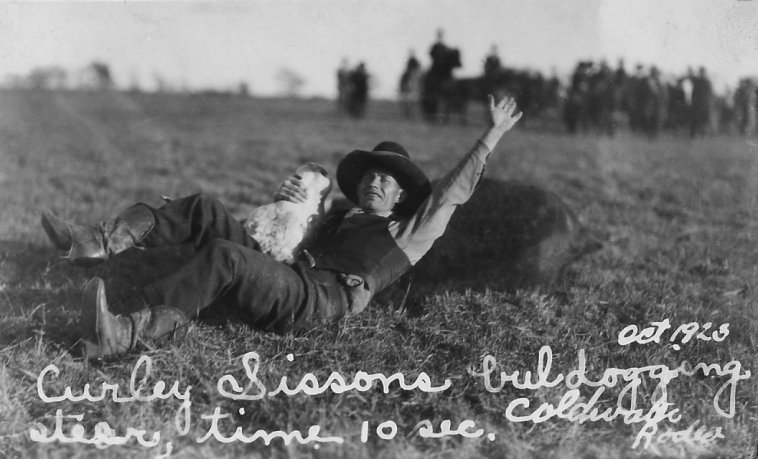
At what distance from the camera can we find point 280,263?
3521 mm

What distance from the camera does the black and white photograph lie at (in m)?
3.13

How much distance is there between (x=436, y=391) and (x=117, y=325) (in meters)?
1.68

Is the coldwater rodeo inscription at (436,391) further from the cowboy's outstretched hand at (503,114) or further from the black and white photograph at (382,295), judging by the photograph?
the cowboy's outstretched hand at (503,114)

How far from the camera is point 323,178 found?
4246 mm

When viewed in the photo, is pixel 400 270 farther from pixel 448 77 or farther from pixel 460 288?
pixel 448 77

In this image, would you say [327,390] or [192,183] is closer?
[327,390]

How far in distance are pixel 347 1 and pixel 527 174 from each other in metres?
4.32

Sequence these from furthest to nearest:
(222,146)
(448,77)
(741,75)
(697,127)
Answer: (222,146), (697,127), (448,77), (741,75)

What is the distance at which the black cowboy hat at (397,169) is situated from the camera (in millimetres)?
4078

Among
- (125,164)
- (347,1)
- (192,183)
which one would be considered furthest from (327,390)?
(125,164)

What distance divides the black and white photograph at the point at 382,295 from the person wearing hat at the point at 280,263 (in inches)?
0.6

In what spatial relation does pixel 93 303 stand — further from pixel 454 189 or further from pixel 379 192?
pixel 454 189

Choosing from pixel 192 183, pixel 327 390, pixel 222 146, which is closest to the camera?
pixel 327 390

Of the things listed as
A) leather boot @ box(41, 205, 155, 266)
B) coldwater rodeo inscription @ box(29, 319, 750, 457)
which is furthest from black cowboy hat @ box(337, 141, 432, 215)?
leather boot @ box(41, 205, 155, 266)
